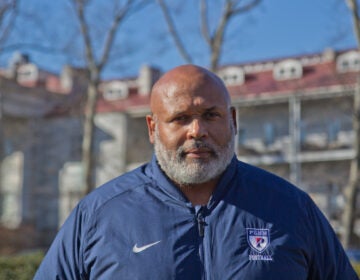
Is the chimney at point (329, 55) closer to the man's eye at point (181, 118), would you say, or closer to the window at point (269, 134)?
the window at point (269, 134)

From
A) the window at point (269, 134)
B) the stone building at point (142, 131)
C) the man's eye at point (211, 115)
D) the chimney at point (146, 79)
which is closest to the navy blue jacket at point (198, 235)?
the man's eye at point (211, 115)

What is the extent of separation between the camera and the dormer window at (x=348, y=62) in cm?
3173

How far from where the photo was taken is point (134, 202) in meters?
2.72

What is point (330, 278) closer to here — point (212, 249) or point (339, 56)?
point (212, 249)

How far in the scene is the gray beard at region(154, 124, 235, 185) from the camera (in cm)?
270

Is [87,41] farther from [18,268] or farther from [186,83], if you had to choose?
[186,83]

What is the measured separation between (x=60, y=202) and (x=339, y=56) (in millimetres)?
14634

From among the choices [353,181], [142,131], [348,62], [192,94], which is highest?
[348,62]

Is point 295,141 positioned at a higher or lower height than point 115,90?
lower

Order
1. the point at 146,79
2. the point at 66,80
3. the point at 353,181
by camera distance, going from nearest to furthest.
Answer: the point at 353,181, the point at 146,79, the point at 66,80

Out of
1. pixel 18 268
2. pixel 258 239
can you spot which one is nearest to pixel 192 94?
pixel 258 239

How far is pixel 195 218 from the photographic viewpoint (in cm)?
264

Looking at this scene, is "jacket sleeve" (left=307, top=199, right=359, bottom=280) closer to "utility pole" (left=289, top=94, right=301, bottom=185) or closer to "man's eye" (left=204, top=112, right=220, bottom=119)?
"man's eye" (left=204, top=112, right=220, bottom=119)

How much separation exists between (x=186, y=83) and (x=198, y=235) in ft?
1.89
